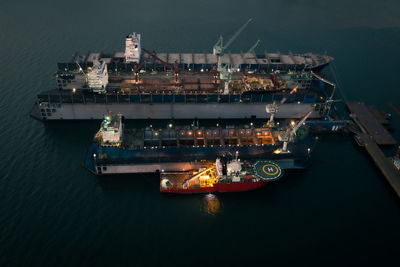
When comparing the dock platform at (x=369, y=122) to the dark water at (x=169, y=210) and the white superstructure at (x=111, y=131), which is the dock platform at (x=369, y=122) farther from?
the white superstructure at (x=111, y=131)

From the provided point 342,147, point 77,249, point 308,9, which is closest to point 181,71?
point 342,147

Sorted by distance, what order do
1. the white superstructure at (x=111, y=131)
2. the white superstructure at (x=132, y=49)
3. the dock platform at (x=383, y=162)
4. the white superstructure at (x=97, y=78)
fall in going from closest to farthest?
the white superstructure at (x=111, y=131)
the dock platform at (x=383, y=162)
the white superstructure at (x=97, y=78)
the white superstructure at (x=132, y=49)

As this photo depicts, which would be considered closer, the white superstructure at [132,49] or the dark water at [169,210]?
the dark water at [169,210]

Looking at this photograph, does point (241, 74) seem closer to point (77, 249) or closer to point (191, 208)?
point (191, 208)

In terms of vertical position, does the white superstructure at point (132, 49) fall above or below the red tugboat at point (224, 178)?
above

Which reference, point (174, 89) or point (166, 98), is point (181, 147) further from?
point (174, 89)

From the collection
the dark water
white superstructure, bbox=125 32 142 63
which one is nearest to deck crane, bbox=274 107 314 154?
the dark water

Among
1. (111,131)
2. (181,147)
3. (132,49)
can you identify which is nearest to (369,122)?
(181,147)

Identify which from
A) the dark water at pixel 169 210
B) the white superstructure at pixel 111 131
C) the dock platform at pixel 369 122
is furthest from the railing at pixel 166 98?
the white superstructure at pixel 111 131
